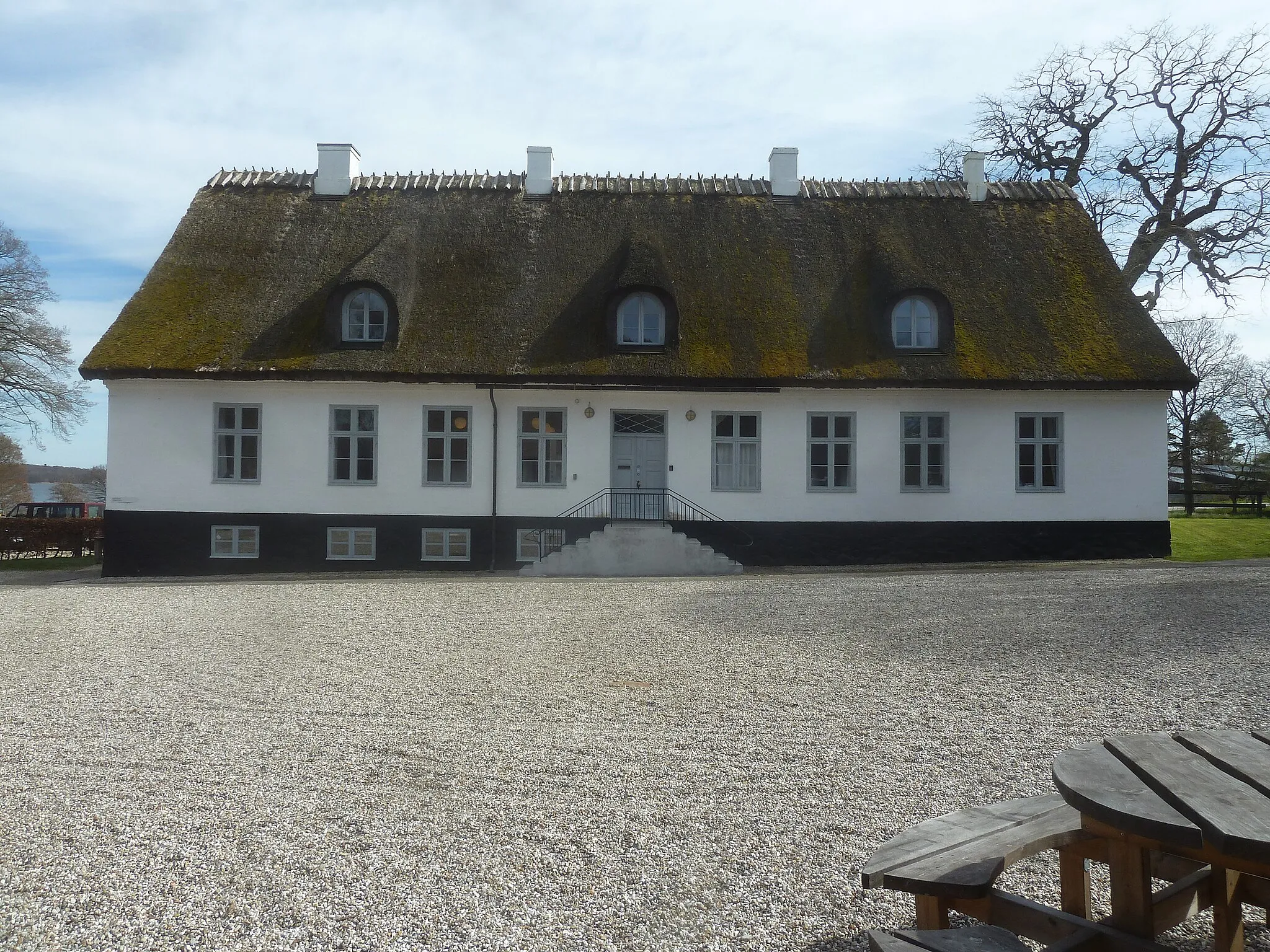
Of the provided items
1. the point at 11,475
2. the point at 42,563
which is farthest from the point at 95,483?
the point at 42,563

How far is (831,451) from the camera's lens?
2011cm

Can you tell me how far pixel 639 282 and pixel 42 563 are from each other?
16049mm

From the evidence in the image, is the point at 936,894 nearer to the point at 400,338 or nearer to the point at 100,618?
the point at 100,618

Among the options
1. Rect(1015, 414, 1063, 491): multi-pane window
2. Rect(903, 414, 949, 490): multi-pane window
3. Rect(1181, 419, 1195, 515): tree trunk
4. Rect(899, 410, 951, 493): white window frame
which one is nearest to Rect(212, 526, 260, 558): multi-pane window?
Rect(899, 410, 951, 493): white window frame

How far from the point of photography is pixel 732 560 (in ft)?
63.1

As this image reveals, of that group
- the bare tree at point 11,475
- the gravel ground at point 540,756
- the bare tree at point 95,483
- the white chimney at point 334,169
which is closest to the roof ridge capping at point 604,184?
the white chimney at point 334,169

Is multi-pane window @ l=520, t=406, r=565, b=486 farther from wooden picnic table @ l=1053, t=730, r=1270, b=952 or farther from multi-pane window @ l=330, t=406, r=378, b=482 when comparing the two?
wooden picnic table @ l=1053, t=730, r=1270, b=952

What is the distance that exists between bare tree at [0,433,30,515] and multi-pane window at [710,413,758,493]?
35497mm

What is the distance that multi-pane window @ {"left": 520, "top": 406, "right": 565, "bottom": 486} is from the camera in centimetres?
1992

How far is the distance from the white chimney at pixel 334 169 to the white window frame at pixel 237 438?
605 centimetres

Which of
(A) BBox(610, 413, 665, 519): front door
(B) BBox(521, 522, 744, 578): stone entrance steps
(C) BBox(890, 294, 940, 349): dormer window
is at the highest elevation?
(C) BBox(890, 294, 940, 349): dormer window

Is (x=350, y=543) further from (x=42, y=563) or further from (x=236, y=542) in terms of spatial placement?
(x=42, y=563)

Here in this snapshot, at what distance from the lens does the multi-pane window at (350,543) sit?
19.8 m

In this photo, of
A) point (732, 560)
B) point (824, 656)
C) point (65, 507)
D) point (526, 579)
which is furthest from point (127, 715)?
point (65, 507)
